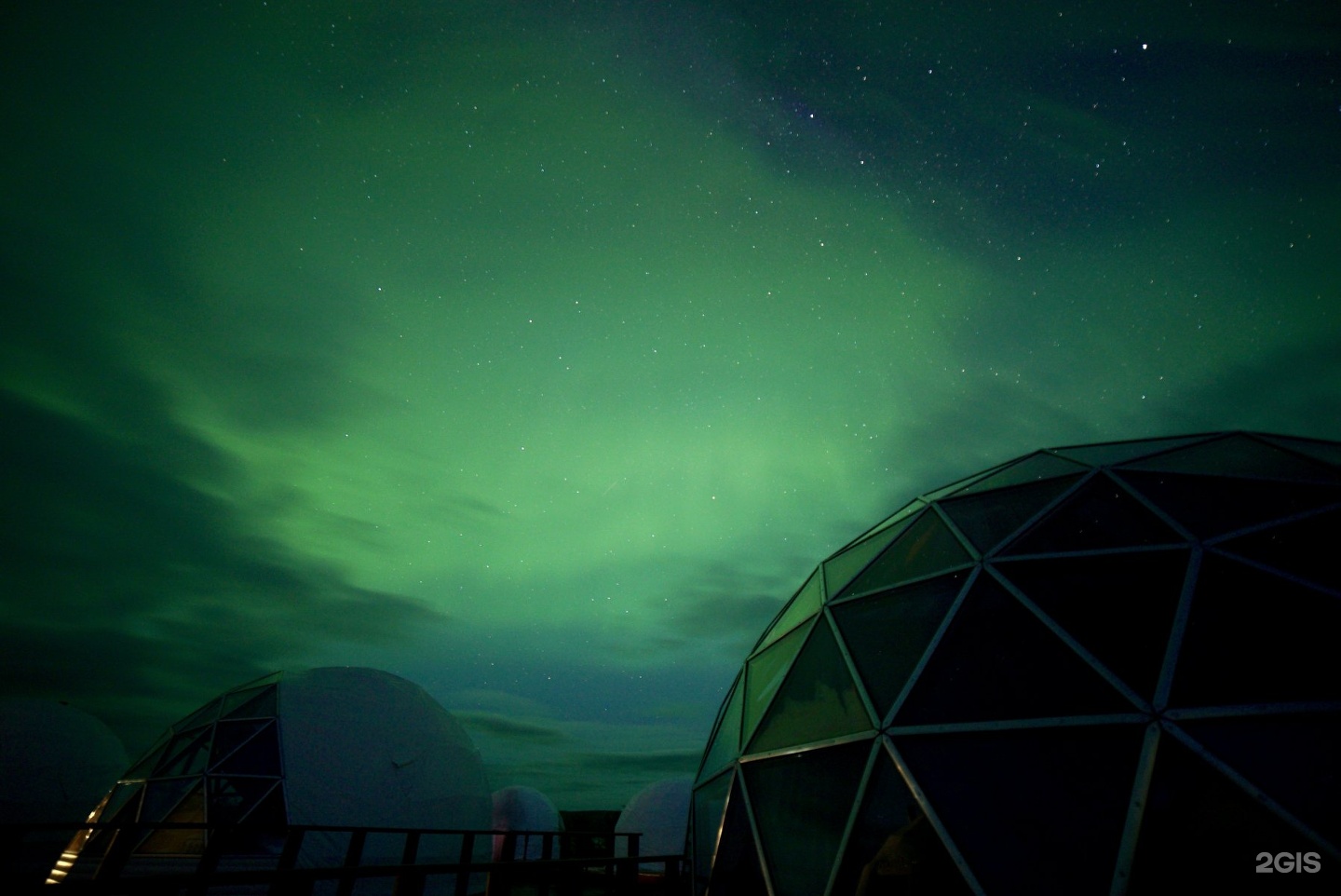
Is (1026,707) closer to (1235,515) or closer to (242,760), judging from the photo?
(1235,515)

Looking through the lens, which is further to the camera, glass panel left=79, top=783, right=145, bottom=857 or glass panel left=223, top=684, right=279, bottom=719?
glass panel left=223, top=684, right=279, bottom=719

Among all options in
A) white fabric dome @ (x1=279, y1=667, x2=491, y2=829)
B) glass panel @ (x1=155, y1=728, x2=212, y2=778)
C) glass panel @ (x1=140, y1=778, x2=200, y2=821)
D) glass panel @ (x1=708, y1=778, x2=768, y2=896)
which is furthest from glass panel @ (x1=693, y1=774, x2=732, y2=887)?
glass panel @ (x1=155, y1=728, x2=212, y2=778)

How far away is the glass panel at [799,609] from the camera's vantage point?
950cm

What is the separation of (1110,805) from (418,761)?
1973cm

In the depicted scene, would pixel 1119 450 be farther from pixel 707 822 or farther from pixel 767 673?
pixel 707 822

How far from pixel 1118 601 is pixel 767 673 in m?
5.00

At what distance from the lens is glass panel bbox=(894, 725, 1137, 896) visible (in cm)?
462

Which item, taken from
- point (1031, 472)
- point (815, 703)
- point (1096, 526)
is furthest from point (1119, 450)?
point (815, 703)

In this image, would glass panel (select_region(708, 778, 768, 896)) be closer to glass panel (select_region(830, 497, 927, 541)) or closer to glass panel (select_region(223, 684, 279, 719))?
glass panel (select_region(830, 497, 927, 541))

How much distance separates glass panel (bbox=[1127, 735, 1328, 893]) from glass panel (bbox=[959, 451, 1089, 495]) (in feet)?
16.0

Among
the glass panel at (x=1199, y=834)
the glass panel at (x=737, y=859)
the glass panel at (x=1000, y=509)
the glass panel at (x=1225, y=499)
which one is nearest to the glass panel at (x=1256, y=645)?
the glass panel at (x=1199, y=834)

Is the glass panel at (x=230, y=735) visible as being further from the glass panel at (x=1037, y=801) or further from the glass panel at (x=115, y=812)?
the glass panel at (x=1037, y=801)

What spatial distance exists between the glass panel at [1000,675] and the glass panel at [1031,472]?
2.98 m

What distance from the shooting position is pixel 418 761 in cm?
1852
